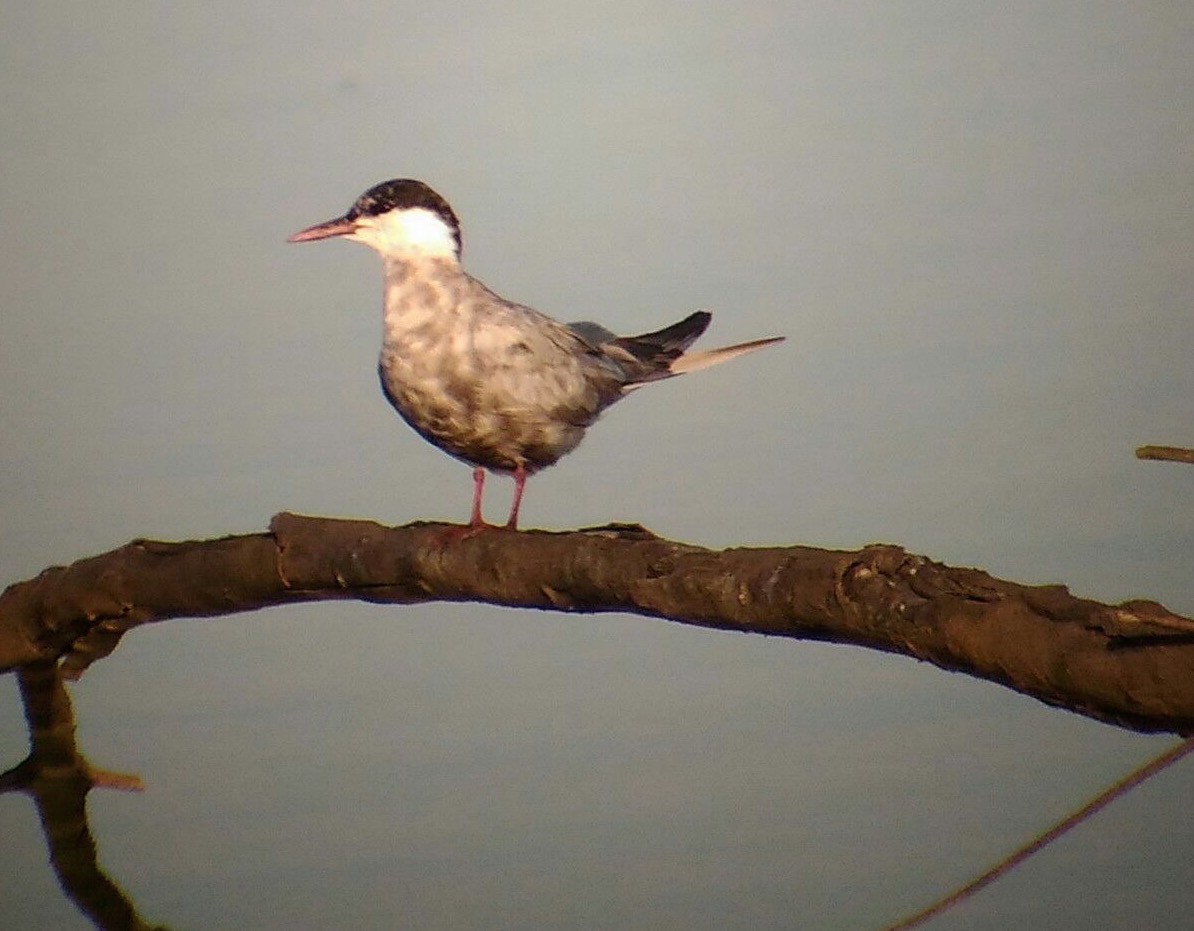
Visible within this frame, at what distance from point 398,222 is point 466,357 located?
0.18 metres

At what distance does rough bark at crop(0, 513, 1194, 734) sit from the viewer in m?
0.77

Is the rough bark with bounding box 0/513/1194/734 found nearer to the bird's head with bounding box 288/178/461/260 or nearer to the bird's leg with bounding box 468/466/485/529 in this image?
the bird's leg with bounding box 468/466/485/529

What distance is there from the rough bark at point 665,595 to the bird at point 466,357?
0.19 m

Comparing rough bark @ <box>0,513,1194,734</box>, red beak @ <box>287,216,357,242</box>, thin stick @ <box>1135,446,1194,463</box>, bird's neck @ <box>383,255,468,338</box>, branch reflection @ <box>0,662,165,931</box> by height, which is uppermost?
red beak @ <box>287,216,357,242</box>

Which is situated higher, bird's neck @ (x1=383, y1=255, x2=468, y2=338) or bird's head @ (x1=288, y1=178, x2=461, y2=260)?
bird's head @ (x1=288, y1=178, x2=461, y2=260)

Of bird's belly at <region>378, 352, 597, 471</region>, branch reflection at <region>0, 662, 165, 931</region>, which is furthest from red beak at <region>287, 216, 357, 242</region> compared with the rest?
branch reflection at <region>0, 662, 165, 931</region>

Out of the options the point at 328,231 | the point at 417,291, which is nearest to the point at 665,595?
the point at 417,291

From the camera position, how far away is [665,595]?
1120mm

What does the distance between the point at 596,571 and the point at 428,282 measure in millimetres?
544

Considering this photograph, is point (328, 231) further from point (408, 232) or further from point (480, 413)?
point (480, 413)

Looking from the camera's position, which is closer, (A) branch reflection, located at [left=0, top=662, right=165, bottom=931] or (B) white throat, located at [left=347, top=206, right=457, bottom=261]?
(A) branch reflection, located at [left=0, top=662, right=165, bottom=931]

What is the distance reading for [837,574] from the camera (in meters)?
0.96

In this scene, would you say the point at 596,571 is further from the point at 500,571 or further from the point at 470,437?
the point at 470,437

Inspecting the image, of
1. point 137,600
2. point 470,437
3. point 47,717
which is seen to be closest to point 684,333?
point 470,437
